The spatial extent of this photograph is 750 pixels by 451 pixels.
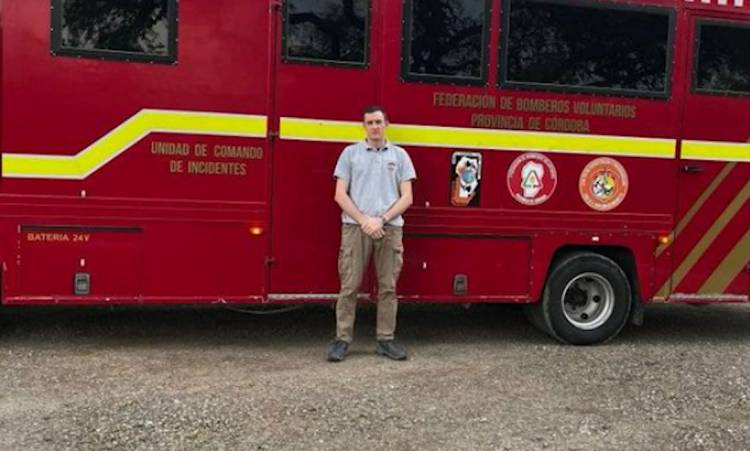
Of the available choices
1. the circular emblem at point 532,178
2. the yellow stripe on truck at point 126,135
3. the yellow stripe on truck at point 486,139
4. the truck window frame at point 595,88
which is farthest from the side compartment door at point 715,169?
the yellow stripe on truck at point 126,135

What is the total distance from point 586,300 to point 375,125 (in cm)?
244

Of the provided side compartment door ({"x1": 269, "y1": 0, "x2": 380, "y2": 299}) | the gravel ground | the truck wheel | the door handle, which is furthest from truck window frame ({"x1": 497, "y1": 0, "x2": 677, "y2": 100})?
the gravel ground

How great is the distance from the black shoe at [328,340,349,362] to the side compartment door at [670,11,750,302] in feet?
9.12

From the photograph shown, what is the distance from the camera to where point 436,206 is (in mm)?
6086

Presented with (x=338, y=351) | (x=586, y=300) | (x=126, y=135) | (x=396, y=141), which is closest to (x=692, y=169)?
(x=586, y=300)

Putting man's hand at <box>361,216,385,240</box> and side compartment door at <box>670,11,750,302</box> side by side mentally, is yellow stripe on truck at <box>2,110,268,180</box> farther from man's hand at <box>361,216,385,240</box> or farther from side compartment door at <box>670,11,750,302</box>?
side compartment door at <box>670,11,750,302</box>

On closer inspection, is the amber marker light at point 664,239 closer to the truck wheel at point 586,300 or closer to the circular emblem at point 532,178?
the truck wheel at point 586,300

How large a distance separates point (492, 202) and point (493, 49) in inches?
45.7

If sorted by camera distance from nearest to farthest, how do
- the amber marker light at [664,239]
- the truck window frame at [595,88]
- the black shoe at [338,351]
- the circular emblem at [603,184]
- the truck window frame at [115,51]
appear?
the truck window frame at [115,51] → the black shoe at [338,351] → the truck window frame at [595,88] → the circular emblem at [603,184] → the amber marker light at [664,239]

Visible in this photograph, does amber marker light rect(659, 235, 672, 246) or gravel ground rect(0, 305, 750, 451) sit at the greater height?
amber marker light rect(659, 235, 672, 246)

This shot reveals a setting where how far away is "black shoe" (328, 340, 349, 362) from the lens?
5.77m

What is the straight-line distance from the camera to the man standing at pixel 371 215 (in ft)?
18.6

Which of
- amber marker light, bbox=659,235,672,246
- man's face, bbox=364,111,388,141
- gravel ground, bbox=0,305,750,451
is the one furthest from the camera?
amber marker light, bbox=659,235,672,246

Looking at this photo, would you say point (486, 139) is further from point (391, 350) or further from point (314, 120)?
point (391, 350)
